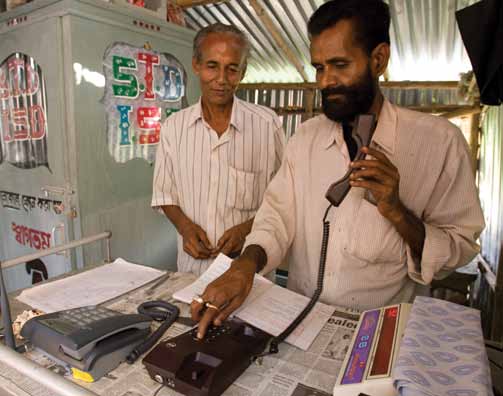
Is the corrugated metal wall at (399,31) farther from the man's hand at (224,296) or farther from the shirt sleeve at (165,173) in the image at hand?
the man's hand at (224,296)

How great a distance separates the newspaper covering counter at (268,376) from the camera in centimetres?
82

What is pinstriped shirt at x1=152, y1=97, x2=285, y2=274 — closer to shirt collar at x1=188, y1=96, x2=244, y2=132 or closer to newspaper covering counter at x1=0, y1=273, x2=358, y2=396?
shirt collar at x1=188, y1=96, x2=244, y2=132

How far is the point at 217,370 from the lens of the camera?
78cm

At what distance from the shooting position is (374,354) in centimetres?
80

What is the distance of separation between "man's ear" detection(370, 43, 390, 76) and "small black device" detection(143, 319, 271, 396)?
909mm

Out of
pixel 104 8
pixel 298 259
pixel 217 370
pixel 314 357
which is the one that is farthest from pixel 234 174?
pixel 104 8

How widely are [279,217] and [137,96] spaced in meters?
1.88

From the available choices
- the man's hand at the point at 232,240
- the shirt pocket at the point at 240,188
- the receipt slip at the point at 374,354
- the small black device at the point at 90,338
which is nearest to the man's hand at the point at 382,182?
the receipt slip at the point at 374,354

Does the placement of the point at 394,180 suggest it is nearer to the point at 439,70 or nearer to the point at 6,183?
the point at 6,183

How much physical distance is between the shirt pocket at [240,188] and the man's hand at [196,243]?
222 mm

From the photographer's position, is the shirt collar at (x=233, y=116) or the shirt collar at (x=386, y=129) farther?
the shirt collar at (x=233, y=116)

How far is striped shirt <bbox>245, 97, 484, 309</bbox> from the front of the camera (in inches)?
47.6

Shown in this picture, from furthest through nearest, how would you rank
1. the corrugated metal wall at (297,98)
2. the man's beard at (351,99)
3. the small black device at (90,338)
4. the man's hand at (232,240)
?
1. the corrugated metal wall at (297,98)
2. the man's hand at (232,240)
3. the man's beard at (351,99)
4. the small black device at (90,338)

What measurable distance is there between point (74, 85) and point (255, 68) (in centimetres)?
505
